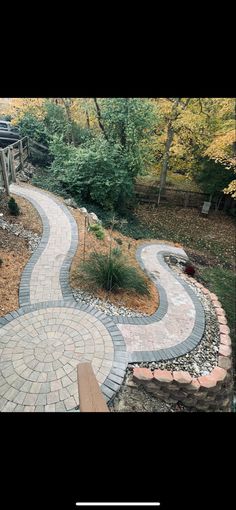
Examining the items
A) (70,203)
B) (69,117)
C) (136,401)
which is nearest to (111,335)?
(136,401)

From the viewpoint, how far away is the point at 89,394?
1.27 meters

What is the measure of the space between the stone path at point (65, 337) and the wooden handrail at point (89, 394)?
1906mm

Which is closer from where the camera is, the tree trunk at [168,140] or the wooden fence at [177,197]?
the tree trunk at [168,140]

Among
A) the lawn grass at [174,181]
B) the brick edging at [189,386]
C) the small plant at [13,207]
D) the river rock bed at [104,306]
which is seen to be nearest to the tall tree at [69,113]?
the lawn grass at [174,181]

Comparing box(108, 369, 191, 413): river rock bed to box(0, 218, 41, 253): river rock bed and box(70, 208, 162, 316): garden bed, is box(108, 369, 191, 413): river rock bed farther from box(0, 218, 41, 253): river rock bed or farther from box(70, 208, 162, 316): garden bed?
box(0, 218, 41, 253): river rock bed

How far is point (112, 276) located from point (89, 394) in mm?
3750

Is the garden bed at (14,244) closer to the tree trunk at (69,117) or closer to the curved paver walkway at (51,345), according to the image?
the curved paver walkway at (51,345)

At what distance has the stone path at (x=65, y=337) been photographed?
3195mm

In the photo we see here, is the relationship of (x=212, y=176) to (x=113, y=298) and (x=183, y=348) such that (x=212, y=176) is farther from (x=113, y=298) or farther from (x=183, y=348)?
(x=183, y=348)

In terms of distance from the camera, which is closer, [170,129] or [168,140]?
[170,129]

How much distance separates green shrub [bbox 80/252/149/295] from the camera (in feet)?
16.5

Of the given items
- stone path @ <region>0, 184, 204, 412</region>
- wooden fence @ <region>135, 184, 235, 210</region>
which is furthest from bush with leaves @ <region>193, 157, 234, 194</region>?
stone path @ <region>0, 184, 204, 412</region>
